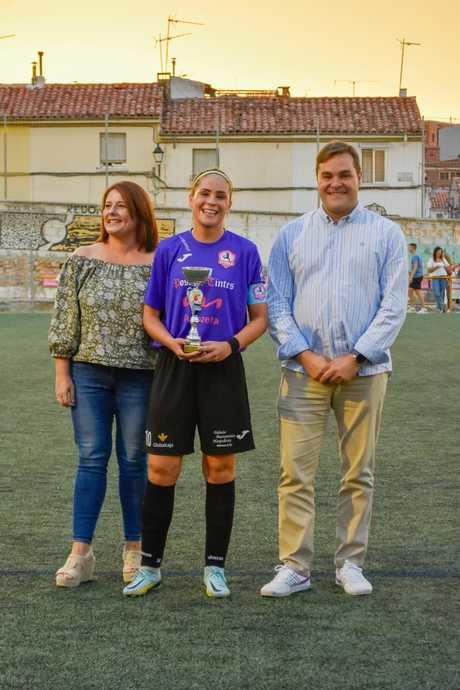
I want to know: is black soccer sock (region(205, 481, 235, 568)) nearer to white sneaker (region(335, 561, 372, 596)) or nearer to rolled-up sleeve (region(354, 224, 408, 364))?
white sneaker (region(335, 561, 372, 596))

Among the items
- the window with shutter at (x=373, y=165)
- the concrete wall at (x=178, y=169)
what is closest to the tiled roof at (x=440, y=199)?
the window with shutter at (x=373, y=165)

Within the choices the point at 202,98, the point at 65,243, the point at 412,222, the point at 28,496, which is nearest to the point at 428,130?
the point at 202,98

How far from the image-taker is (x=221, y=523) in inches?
235

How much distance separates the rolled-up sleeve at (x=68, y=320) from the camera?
613 centimetres

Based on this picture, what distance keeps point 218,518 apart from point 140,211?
1391mm

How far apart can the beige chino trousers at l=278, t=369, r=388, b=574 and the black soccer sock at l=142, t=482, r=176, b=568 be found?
508 millimetres

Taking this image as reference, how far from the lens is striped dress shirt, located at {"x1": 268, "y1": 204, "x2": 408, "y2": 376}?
5934 millimetres

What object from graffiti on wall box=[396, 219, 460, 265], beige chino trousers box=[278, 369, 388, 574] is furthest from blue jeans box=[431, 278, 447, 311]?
beige chino trousers box=[278, 369, 388, 574]

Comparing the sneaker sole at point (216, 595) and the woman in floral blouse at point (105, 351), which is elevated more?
the woman in floral blouse at point (105, 351)

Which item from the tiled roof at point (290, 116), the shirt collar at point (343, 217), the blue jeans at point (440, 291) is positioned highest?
the tiled roof at point (290, 116)

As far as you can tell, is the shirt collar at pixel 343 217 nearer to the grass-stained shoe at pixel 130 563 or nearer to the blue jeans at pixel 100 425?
the blue jeans at pixel 100 425

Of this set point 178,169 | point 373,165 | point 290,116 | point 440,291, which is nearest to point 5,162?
point 178,169

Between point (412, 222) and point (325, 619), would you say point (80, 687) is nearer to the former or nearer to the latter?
point (325, 619)

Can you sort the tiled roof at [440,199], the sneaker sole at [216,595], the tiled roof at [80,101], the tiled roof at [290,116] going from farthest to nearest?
the tiled roof at [440,199], the tiled roof at [80,101], the tiled roof at [290,116], the sneaker sole at [216,595]
